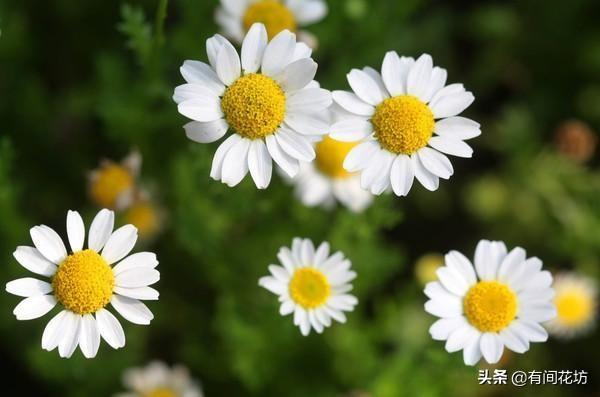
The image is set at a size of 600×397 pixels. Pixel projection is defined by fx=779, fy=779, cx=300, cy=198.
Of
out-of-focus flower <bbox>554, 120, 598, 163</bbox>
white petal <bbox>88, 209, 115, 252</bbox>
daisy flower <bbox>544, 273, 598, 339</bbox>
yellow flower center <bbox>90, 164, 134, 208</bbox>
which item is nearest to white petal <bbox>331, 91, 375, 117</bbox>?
white petal <bbox>88, 209, 115, 252</bbox>

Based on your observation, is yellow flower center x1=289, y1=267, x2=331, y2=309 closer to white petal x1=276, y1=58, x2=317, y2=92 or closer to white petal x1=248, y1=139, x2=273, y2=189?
white petal x1=248, y1=139, x2=273, y2=189

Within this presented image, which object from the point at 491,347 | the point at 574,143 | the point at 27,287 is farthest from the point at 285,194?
the point at 574,143

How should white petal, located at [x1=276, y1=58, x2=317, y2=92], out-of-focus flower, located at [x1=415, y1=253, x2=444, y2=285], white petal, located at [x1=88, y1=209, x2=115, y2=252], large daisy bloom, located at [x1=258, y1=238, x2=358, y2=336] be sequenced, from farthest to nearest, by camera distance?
out-of-focus flower, located at [x1=415, y1=253, x2=444, y2=285] < large daisy bloom, located at [x1=258, y1=238, x2=358, y2=336] < white petal, located at [x1=88, y1=209, x2=115, y2=252] < white petal, located at [x1=276, y1=58, x2=317, y2=92]

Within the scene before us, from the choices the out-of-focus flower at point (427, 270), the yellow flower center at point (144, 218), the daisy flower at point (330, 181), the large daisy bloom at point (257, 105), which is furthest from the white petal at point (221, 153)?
the out-of-focus flower at point (427, 270)

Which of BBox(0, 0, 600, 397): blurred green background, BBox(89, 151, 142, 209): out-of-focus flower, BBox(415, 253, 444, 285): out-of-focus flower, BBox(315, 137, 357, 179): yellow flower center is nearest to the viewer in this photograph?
BBox(89, 151, 142, 209): out-of-focus flower

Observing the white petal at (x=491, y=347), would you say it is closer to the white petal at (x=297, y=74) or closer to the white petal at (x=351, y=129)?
the white petal at (x=351, y=129)

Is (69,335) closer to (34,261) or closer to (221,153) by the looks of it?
(34,261)
